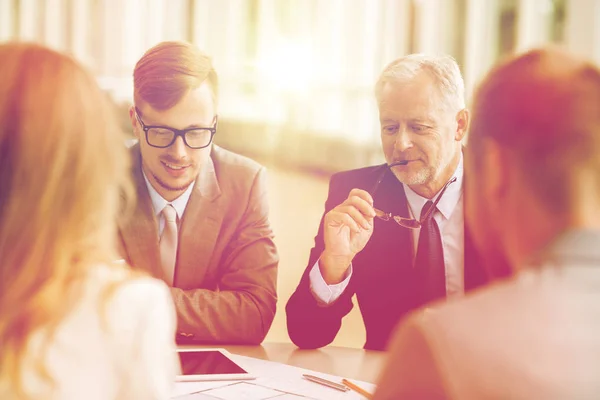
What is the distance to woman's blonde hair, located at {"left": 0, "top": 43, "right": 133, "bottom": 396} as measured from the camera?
1029mm

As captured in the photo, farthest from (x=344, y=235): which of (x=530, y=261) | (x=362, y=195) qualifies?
(x=530, y=261)

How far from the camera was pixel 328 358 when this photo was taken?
2.25 m

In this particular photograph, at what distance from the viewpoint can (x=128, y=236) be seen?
252 cm

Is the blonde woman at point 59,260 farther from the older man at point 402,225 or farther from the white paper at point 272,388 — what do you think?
the older man at point 402,225

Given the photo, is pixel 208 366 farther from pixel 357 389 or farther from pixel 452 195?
pixel 452 195

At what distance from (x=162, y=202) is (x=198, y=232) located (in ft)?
0.52

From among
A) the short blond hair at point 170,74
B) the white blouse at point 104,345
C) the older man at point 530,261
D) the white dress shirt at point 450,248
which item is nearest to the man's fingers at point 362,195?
the white dress shirt at point 450,248

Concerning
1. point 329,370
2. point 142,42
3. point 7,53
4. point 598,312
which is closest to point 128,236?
point 142,42

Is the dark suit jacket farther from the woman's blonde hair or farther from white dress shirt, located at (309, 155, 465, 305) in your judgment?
the woman's blonde hair

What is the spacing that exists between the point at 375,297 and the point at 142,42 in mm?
1193

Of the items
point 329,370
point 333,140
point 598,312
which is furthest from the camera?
point 333,140

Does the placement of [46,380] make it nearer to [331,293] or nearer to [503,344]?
[503,344]

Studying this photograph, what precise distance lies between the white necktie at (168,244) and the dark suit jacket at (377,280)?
0.42 m

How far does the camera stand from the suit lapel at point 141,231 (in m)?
2.52
